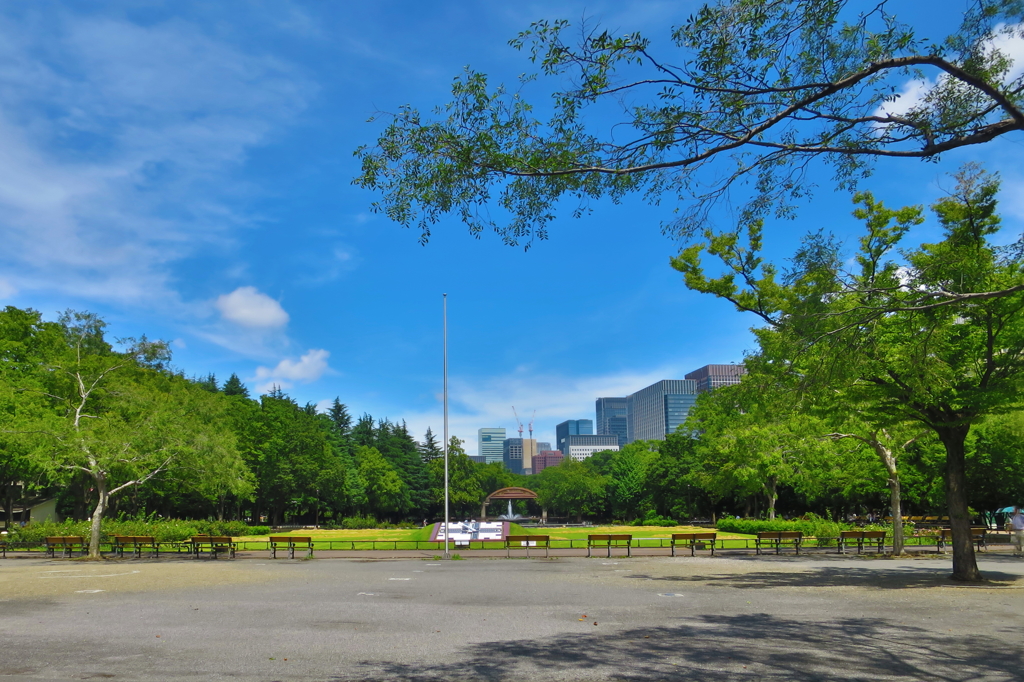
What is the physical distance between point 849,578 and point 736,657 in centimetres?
1106

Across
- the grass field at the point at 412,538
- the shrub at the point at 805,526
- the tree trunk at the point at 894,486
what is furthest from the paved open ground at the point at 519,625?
the grass field at the point at 412,538

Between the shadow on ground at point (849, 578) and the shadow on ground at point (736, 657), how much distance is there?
246 inches

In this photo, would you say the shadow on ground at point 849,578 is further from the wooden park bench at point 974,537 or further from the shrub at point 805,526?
the shrub at point 805,526

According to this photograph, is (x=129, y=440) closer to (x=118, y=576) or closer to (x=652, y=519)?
(x=118, y=576)

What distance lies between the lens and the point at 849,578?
58.4 ft

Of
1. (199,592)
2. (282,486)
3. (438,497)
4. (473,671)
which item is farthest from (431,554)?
(438,497)

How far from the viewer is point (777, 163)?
8719mm

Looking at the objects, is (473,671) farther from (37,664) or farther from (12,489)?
(12,489)

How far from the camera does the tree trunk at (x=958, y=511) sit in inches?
655

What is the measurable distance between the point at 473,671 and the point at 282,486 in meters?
60.7

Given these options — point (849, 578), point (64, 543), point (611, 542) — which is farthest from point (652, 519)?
point (64, 543)

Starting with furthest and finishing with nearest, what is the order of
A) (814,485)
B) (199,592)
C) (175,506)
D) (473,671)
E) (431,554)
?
1. (175,506)
2. (814,485)
3. (431,554)
4. (199,592)
5. (473,671)

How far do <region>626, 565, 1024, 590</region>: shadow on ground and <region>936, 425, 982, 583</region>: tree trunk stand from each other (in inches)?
14.3

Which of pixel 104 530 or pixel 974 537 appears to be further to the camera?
pixel 104 530
